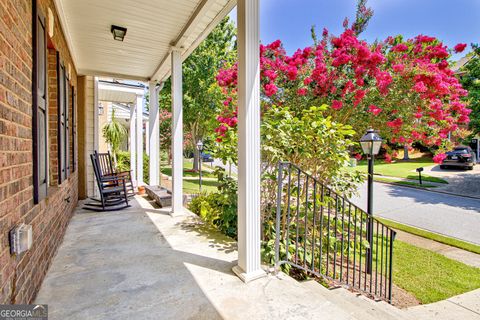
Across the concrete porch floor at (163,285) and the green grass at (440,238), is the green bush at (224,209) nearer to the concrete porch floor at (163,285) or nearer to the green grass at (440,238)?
the concrete porch floor at (163,285)

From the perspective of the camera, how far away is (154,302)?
1861mm

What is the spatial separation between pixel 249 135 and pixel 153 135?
4.56 meters

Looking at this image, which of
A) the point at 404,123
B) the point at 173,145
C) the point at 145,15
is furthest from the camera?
the point at 404,123

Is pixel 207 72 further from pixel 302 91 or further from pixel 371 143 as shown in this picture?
pixel 371 143

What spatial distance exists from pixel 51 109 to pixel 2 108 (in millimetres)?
1828

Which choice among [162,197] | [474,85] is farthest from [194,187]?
[474,85]

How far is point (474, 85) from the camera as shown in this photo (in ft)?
31.9

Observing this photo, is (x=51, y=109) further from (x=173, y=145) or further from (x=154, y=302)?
(x=154, y=302)

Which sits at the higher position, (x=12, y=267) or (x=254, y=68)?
(x=254, y=68)

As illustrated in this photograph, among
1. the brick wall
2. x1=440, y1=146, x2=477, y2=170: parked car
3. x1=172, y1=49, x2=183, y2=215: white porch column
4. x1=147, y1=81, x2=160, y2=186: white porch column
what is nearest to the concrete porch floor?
the brick wall

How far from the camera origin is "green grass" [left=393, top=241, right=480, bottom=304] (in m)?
3.23

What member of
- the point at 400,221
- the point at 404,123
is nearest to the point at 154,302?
the point at 404,123

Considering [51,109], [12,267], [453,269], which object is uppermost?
[51,109]

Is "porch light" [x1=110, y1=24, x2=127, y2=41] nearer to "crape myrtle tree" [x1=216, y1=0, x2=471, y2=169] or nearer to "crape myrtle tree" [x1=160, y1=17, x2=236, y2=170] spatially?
"crape myrtle tree" [x1=216, y1=0, x2=471, y2=169]
